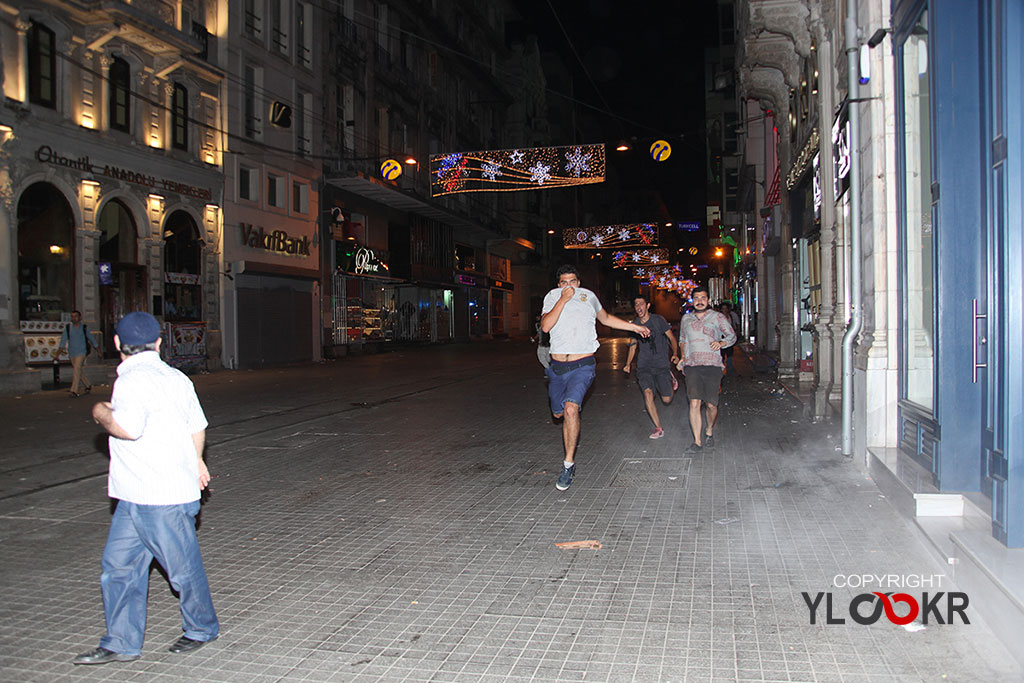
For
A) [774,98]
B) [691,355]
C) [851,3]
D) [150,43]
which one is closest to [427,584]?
[691,355]

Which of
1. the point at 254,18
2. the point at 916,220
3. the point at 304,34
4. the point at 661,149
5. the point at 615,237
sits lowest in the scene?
the point at 916,220

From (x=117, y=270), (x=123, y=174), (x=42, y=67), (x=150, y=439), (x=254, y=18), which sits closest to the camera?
(x=150, y=439)

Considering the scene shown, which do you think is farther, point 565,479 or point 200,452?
point 565,479

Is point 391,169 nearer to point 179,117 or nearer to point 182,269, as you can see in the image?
point 179,117

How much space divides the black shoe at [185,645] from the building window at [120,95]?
66.5 feet

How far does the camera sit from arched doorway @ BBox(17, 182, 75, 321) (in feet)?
58.8

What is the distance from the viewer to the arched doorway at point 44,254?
706 inches

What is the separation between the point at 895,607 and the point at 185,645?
11.8 feet

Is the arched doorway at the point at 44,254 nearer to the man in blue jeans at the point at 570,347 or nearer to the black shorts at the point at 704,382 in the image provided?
the man in blue jeans at the point at 570,347

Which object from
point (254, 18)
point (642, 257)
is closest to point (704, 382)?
point (254, 18)

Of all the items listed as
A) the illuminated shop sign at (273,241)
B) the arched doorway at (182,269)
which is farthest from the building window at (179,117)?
the illuminated shop sign at (273,241)

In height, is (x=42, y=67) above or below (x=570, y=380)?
above

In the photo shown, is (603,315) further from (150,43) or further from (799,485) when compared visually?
(150,43)

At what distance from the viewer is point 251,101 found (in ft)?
85.3
